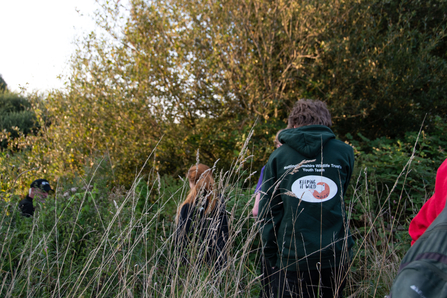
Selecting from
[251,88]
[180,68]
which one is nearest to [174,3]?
[180,68]

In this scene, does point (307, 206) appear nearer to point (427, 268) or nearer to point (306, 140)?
point (306, 140)

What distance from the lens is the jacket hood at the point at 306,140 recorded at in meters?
2.00

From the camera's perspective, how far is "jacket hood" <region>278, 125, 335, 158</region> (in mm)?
1996

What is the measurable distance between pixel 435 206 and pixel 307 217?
889 millimetres

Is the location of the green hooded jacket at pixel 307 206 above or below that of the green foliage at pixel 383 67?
below

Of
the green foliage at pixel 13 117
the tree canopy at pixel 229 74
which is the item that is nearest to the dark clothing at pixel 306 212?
the tree canopy at pixel 229 74

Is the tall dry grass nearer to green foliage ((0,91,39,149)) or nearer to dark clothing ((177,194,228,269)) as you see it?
dark clothing ((177,194,228,269))

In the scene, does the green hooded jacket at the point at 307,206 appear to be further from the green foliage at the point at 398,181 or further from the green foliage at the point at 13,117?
the green foliage at the point at 13,117

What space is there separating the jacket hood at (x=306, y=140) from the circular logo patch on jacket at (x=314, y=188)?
0.17 meters

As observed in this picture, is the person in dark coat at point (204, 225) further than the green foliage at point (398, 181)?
No

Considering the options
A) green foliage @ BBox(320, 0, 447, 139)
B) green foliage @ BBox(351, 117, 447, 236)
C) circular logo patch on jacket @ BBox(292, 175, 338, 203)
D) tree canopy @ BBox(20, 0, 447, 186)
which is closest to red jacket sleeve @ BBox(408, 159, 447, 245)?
circular logo patch on jacket @ BBox(292, 175, 338, 203)

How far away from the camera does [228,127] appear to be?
5703 millimetres

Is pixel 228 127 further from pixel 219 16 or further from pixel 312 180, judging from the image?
pixel 312 180

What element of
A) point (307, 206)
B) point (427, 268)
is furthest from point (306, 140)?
point (427, 268)
